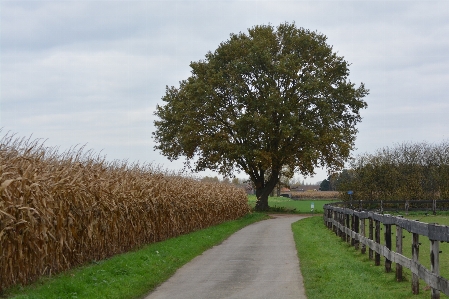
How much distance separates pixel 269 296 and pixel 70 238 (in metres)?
5.13

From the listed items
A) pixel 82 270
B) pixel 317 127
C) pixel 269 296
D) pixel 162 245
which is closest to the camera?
pixel 269 296

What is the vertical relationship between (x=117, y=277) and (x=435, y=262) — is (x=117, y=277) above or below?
below

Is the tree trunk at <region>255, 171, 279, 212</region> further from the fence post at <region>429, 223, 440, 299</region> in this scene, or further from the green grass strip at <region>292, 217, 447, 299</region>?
the fence post at <region>429, 223, 440, 299</region>

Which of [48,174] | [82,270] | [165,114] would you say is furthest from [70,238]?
[165,114]

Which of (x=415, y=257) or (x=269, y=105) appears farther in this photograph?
(x=269, y=105)

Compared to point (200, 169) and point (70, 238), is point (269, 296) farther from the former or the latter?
point (200, 169)

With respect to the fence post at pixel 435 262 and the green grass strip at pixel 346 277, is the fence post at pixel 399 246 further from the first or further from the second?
the fence post at pixel 435 262

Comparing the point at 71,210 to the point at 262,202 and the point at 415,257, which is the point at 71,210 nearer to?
the point at 415,257

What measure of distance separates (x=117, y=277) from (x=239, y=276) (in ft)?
8.89

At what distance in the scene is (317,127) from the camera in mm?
51000

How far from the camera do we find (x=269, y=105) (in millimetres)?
48938

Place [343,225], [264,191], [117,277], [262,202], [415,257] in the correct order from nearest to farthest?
[415,257] < [117,277] < [343,225] < [262,202] < [264,191]

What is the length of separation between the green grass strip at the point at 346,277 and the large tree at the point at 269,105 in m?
30.2

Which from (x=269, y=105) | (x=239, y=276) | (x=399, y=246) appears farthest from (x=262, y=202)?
(x=399, y=246)
